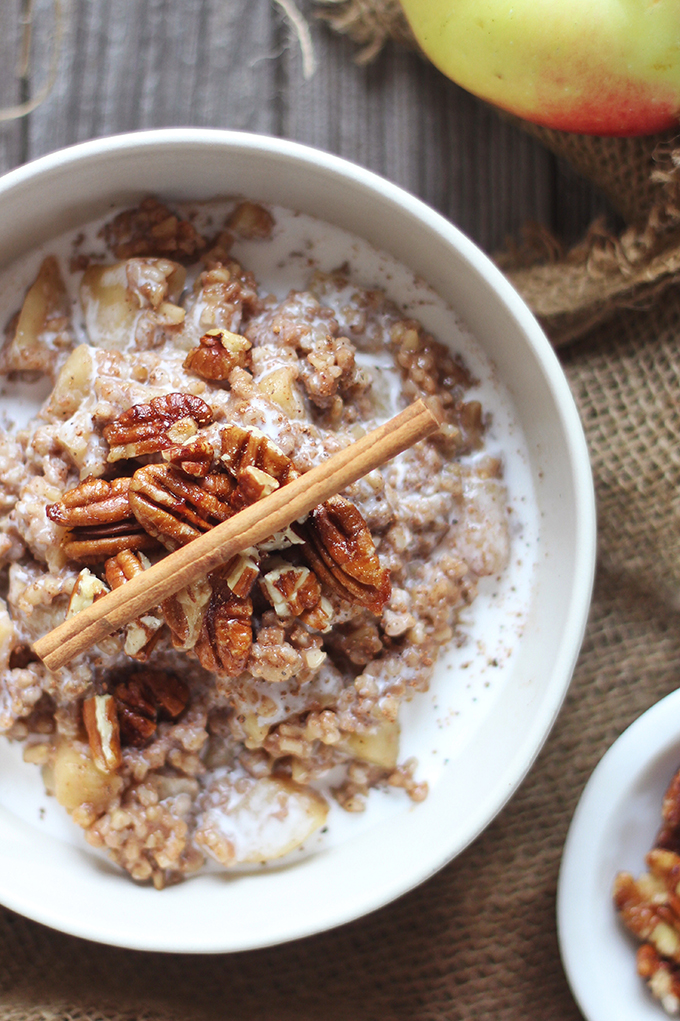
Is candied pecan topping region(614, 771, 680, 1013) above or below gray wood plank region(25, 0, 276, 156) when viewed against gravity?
below

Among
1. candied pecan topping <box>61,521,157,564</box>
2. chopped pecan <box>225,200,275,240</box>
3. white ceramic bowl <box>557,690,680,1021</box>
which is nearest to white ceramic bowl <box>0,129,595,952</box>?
chopped pecan <box>225,200,275,240</box>

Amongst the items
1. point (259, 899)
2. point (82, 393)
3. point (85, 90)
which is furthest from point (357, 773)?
point (85, 90)

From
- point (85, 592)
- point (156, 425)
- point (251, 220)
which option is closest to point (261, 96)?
point (251, 220)

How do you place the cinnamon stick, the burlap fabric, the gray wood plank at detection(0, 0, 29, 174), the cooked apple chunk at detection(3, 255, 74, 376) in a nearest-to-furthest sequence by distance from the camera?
the cinnamon stick → the cooked apple chunk at detection(3, 255, 74, 376) → the burlap fabric → the gray wood plank at detection(0, 0, 29, 174)

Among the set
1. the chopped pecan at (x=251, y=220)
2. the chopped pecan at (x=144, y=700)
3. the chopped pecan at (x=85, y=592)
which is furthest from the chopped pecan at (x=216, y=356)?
the chopped pecan at (x=144, y=700)

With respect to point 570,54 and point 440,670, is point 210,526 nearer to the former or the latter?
point 440,670

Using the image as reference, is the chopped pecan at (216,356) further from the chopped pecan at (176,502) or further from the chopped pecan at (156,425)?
the chopped pecan at (176,502)

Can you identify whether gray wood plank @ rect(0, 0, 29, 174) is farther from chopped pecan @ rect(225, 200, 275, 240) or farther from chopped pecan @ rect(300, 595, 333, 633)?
chopped pecan @ rect(300, 595, 333, 633)

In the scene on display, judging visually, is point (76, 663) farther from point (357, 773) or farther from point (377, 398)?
point (377, 398)
